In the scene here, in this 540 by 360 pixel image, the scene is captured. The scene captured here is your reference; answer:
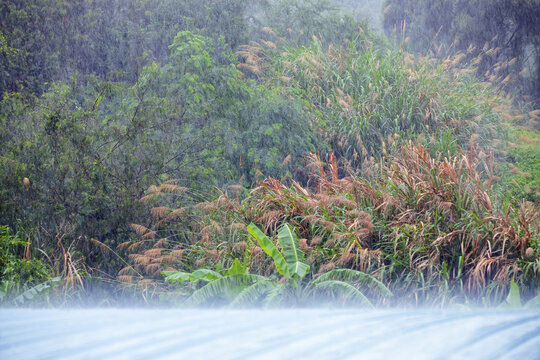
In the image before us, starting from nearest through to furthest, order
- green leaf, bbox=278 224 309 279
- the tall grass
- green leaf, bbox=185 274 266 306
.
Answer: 1. green leaf, bbox=185 274 266 306
2. green leaf, bbox=278 224 309 279
3. the tall grass

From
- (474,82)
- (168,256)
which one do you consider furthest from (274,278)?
(474,82)

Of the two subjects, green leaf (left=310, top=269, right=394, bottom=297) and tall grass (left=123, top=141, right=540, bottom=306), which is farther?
tall grass (left=123, top=141, right=540, bottom=306)

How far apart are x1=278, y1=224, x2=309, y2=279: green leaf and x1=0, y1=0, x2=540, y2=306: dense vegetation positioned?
0.05 feet

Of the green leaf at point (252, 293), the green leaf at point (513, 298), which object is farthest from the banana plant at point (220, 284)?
the green leaf at point (513, 298)

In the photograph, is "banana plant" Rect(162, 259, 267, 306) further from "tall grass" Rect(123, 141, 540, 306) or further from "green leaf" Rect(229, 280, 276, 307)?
Answer: "tall grass" Rect(123, 141, 540, 306)

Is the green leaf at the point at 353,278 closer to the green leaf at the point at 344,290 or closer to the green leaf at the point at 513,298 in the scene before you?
the green leaf at the point at 344,290

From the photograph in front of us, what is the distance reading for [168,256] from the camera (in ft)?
15.5

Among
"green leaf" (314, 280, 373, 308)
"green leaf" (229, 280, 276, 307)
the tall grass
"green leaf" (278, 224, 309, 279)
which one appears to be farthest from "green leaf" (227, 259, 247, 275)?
"green leaf" (314, 280, 373, 308)

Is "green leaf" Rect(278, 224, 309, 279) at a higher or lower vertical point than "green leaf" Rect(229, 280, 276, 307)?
higher

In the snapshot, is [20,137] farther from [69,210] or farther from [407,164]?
[407,164]

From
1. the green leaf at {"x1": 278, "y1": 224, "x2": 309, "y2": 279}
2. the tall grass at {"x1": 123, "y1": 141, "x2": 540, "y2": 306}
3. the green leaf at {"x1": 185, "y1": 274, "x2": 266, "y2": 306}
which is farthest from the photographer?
the tall grass at {"x1": 123, "y1": 141, "x2": 540, "y2": 306}

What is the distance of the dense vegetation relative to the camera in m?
4.19

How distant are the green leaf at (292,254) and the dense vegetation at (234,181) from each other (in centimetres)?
2

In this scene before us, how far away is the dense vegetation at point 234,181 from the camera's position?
13.7 ft
